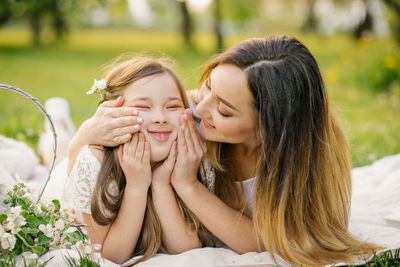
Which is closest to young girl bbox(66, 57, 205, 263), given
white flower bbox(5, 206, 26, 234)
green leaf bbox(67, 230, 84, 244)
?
green leaf bbox(67, 230, 84, 244)

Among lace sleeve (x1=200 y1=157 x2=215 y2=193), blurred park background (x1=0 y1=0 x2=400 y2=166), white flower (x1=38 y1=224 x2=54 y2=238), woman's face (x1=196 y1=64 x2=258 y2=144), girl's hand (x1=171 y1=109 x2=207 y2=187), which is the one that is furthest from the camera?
blurred park background (x1=0 y1=0 x2=400 y2=166)

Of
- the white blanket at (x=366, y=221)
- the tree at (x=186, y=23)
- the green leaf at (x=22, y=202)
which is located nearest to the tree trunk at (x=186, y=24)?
the tree at (x=186, y=23)

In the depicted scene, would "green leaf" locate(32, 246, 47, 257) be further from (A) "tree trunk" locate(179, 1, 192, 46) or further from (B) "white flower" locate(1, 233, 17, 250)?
(A) "tree trunk" locate(179, 1, 192, 46)

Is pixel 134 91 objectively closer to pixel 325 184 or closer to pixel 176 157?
pixel 176 157

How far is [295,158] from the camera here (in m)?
2.64

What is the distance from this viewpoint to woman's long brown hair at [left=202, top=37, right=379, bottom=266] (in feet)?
8.30

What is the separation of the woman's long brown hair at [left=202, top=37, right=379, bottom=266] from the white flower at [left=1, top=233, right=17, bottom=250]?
52.1 inches

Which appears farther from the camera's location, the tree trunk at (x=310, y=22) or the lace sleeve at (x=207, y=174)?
the tree trunk at (x=310, y=22)

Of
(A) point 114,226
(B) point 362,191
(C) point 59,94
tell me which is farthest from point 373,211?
(C) point 59,94

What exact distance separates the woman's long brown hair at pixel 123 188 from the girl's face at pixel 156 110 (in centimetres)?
9

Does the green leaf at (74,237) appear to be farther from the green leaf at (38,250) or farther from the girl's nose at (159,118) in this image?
the girl's nose at (159,118)

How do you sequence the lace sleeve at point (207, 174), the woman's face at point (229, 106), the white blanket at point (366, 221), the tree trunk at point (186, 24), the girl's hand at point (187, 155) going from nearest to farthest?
the woman's face at point (229, 106)
the white blanket at point (366, 221)
the girl's hand at point (187, 155)
the lace sleeve at point (207, 174)
the tree trunk at point (186, 24)

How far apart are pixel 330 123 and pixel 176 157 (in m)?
0.96

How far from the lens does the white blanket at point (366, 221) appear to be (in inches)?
104
